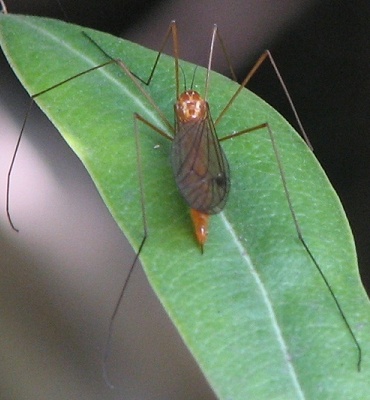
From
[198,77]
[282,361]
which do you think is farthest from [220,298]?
[198,77]

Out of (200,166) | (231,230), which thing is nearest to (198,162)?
(200,166)

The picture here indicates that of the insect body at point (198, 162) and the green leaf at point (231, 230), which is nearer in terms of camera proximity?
the green leaf at point (231, 230)

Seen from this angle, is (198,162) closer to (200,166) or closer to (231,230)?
(200,166)

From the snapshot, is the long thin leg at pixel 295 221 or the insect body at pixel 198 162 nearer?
the long thin leg at pixel 295 221

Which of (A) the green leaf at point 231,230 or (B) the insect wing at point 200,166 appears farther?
(B) the insect wing at point 200,166

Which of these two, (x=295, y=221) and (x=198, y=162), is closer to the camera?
(x=295, y=221)

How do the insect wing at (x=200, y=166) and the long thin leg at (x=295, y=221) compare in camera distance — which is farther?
the insect wing at (x=200, y=166)
